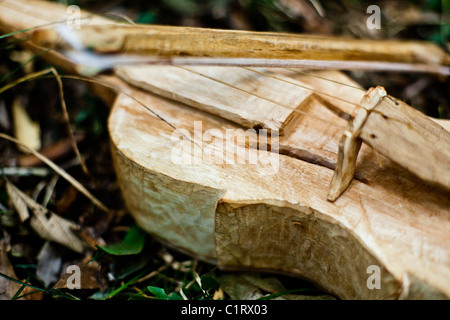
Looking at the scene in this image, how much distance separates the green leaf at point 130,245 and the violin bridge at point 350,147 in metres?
0.76

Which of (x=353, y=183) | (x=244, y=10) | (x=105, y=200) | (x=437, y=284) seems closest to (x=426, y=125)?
(x=353, y=183)

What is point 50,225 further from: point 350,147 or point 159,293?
point 350,147

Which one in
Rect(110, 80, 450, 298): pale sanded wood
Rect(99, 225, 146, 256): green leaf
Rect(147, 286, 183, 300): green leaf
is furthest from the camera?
Rect(99, 225, 146, 256): green leaf

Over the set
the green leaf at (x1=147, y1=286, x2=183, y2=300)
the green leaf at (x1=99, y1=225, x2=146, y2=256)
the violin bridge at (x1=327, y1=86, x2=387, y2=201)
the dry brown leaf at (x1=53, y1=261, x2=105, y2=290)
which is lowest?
the green leaf at (x1=147, y1=286, x2=183, y2=300)

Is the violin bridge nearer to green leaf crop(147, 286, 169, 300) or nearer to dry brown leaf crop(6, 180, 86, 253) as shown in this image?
green leaf crop(147, 286, 169, 300)

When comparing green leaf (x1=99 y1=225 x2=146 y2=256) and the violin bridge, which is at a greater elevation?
the violin bridge

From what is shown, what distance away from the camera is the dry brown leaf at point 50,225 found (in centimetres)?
140

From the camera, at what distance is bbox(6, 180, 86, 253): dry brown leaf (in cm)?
140

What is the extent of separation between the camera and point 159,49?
4.14ft

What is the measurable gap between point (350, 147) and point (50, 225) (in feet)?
3.78

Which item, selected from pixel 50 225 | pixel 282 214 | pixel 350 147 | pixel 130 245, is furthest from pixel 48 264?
pixel 350 147

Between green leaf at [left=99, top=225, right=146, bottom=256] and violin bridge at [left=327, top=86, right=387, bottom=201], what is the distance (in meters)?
0.76

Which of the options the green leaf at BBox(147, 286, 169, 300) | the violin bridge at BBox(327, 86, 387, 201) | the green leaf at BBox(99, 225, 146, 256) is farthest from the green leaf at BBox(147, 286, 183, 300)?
the violin bridge at BBox(327, 86, 387, 201)

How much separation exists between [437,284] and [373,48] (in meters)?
0.94
